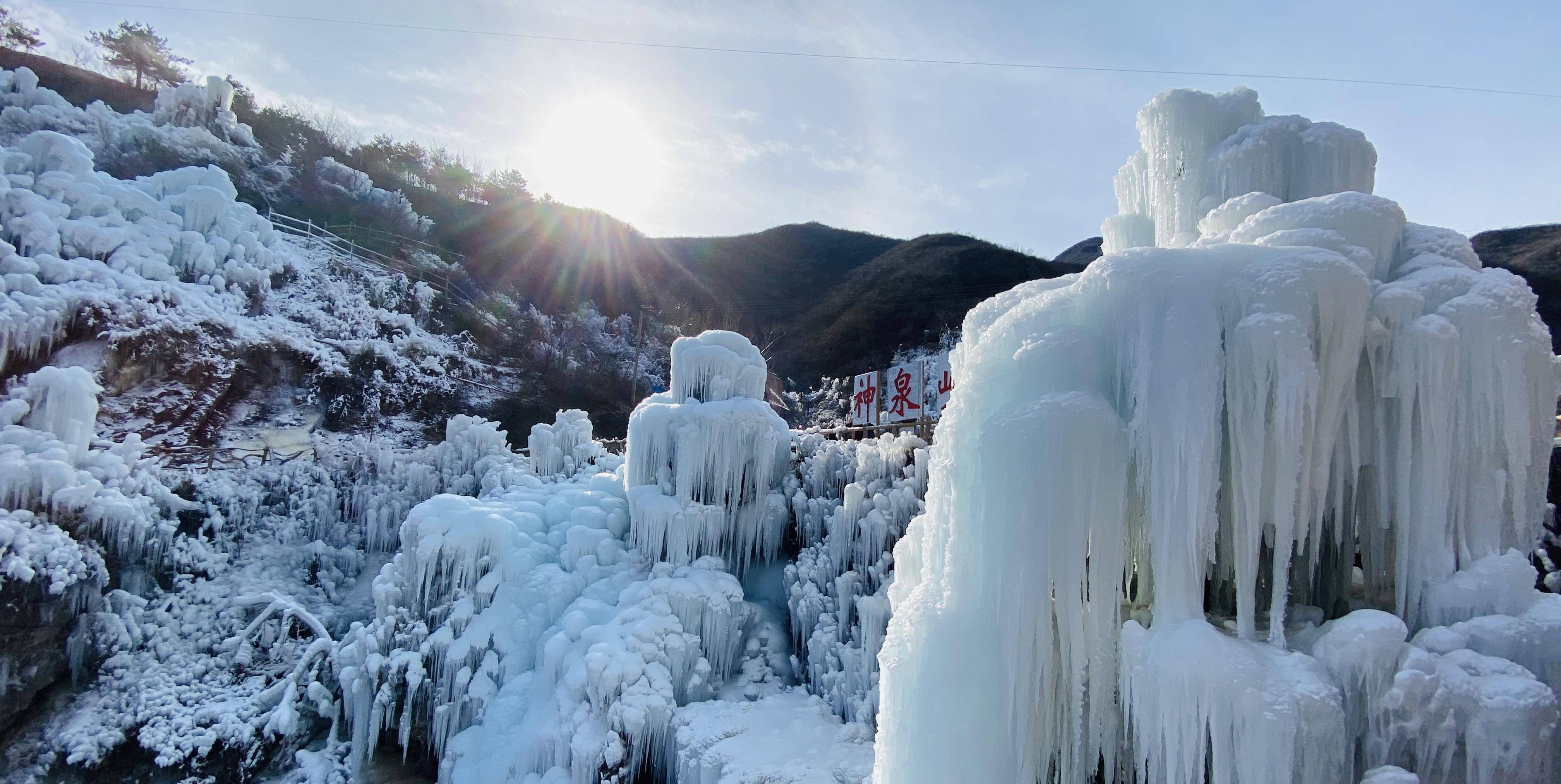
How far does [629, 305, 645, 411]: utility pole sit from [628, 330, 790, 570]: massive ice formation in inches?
478

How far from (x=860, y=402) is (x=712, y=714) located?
24.1ft

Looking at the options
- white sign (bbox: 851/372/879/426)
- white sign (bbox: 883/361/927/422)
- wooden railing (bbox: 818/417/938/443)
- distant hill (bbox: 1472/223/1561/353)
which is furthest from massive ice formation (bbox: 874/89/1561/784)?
distant hill (bbox: 1472/223/1561/353)

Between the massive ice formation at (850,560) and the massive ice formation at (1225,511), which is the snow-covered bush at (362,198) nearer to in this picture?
the massive ice formation at (850,560)

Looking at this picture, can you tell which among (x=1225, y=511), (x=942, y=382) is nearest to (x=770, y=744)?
(x=1225, y=511)

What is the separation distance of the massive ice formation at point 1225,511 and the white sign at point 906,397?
7.49 m

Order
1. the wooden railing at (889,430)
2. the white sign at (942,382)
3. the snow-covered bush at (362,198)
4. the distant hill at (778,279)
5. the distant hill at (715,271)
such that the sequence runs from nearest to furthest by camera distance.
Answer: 1. the wooden railing at (889,430)
2. the white sign at (942,382)
3. the snow-covered bush at (362,198)
4. the distant hill at (715,271)
5. the distant hill at (778,279)

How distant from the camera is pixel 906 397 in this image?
39.8ft

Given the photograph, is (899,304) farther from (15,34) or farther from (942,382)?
(15,34)

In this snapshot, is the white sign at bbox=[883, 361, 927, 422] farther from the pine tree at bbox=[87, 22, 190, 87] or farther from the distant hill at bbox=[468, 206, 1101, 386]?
the pine tree at bbox=[87, 22, 190, 87]

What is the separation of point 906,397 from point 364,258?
19.2 meters

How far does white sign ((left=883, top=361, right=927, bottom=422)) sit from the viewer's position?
11758mm

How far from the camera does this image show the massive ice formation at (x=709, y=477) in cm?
947

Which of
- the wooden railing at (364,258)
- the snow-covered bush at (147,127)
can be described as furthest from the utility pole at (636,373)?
the snow-covered bush at (147,127)

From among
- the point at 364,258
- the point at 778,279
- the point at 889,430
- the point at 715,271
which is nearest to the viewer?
the point at 889,430
